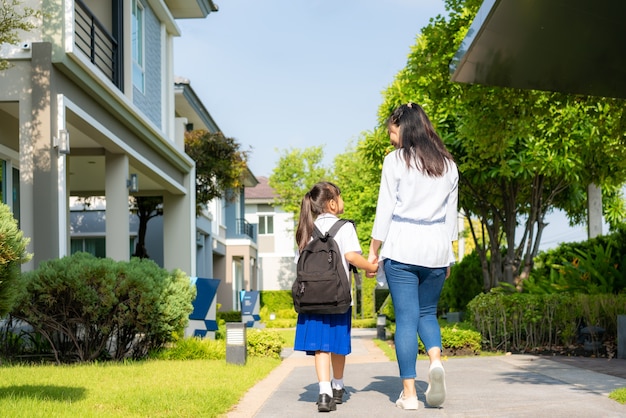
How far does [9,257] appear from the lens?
4.95m

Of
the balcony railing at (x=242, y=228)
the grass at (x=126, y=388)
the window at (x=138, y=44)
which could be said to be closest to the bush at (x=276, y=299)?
the balcony railing at (x=242, y=228)

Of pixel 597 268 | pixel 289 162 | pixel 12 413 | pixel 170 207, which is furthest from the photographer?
pixel 289 162

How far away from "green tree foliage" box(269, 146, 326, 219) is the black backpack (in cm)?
4098

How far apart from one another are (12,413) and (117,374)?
3105 millimetres

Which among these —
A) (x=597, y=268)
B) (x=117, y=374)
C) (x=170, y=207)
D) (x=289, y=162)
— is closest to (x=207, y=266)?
(x=170, y=207)

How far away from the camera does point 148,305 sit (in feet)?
33.0

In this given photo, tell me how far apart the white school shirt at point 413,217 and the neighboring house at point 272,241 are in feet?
152

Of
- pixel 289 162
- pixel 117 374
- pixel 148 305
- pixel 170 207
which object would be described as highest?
pixel 289 162

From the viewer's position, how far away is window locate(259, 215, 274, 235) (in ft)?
176

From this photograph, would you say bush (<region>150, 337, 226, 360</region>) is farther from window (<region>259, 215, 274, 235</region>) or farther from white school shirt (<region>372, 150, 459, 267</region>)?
window (<region>259, 215, 274, 235</region>)

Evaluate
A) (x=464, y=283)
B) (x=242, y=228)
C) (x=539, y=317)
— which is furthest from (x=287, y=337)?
(x=242, y=228)

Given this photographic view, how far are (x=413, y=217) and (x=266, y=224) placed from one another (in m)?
48.6

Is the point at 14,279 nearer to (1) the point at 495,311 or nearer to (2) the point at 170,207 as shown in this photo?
(1) the point at 495,311

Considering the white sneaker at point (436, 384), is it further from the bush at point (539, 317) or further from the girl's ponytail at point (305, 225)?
the bush at point (539, 317)
